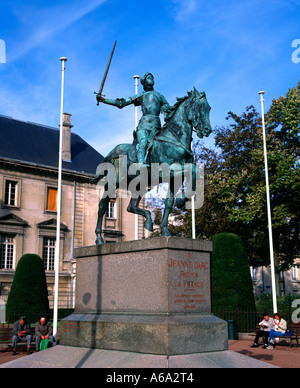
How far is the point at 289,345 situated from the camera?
59.8 ft

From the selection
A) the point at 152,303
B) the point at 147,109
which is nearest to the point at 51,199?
the point at 147,109

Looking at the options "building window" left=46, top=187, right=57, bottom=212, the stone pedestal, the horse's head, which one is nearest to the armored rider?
the horse's head

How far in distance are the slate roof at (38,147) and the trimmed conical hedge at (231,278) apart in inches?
793

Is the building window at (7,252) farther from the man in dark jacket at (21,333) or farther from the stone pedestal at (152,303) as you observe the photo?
the stone pedestal at (152,303)

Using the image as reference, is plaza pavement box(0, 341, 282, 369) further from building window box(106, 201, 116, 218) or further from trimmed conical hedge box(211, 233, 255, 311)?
building window box(106, 201, 116, 218)

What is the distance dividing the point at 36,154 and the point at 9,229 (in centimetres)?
689

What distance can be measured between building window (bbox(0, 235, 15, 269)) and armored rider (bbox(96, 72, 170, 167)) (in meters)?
28.2

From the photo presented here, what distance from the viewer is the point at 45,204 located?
39062 mm

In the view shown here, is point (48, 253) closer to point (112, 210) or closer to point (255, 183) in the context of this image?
point (112, 210)

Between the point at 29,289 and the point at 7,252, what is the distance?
31.8 feet

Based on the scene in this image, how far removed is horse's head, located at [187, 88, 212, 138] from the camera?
378 inches

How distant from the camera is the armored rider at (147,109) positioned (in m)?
9.93
